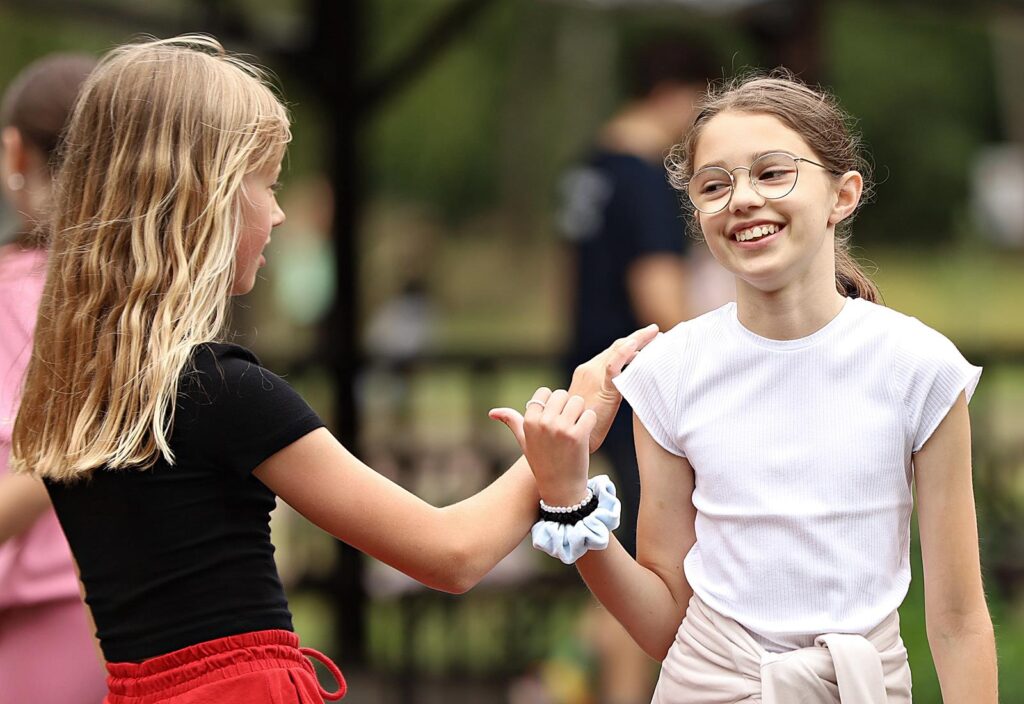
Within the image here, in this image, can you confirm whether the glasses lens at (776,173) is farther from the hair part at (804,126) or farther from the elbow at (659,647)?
the elbow at (659,647)

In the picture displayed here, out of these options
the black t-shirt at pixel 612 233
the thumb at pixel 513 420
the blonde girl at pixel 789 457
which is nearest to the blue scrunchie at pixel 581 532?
the blonde girl at pixel 789 457

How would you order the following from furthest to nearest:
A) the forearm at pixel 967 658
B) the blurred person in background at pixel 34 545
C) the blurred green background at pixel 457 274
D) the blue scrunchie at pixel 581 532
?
the blurred green background at pixel 457 274
the blurred person in background at pixel 34 545
the blue scrunchie at pixel 581 532
the forearm at pixel 967 658

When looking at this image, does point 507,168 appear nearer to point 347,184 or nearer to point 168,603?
point 347,184

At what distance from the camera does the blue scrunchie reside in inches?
72.4

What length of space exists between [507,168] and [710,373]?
10.2 metres

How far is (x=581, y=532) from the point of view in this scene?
1841 millimetres

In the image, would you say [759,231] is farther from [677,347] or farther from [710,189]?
[677,347]

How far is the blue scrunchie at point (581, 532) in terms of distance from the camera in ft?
6.03

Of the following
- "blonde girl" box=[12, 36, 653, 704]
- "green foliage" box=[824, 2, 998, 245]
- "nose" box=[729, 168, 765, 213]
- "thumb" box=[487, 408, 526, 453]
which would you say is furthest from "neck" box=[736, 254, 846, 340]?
"green foliage" box=[824, 2, 998, 245]

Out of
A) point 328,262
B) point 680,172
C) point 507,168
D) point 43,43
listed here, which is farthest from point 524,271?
point 680,172

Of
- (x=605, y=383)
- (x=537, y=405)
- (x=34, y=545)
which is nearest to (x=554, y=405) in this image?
(x=537, y=405)

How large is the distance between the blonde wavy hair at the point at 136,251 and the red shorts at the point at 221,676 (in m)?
0.25

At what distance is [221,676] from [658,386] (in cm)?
66

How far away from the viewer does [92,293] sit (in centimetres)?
187
